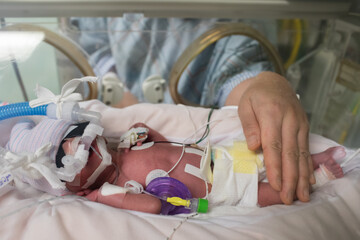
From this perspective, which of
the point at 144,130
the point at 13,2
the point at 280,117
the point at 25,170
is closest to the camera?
the point at 25,170

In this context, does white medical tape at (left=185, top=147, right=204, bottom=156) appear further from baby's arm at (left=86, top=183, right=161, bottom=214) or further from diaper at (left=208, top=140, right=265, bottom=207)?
baby's arm at (left=86, top=183, right=161, bottom=214)

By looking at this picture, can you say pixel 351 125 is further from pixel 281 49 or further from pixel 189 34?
pixel 189 34

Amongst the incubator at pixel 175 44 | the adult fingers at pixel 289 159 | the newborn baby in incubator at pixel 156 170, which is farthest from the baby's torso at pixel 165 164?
the incubator at pixel 175 44

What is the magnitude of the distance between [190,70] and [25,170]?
88cm

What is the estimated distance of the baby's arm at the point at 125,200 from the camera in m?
0.67

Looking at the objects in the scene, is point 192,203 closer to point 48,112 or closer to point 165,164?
point 165,164

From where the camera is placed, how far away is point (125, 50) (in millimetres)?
1334

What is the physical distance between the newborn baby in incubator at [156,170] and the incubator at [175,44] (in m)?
0.22

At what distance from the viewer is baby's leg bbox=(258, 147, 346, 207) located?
75 centimetres

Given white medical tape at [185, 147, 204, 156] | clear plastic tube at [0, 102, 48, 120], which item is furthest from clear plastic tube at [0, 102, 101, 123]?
white medical tape at [185, 147, 204, 156]

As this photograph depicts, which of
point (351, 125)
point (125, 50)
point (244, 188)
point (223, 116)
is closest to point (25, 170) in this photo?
point (244, 188)

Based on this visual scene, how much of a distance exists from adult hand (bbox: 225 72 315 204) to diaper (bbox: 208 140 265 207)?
0.06 metres

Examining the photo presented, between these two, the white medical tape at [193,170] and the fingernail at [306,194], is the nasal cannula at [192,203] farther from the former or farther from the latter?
the fingernail at [306,194]

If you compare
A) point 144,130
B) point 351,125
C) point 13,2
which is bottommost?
point 351,125
